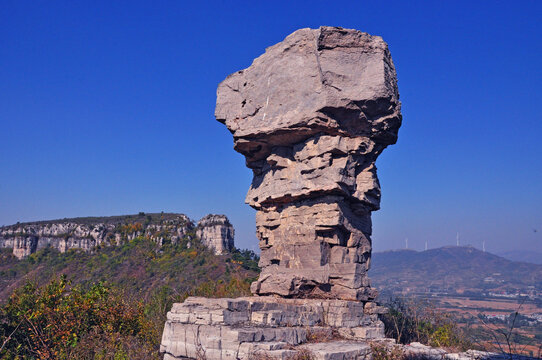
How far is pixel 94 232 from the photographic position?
2420 inches

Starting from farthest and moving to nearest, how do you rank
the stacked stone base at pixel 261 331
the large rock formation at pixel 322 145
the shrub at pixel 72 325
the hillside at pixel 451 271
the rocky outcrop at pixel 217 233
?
the hillside at pixel 451 271, the rocky outcrop at pixel 217 233, the large rock formation at pixel 322 145, the shrub at pixel 72 325, the stacked stone base at pixel 261 331

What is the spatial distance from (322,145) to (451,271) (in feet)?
204

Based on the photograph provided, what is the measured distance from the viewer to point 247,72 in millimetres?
12875

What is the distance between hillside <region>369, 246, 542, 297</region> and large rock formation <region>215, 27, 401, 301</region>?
34.2 m

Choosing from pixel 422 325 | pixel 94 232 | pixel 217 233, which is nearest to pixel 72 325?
pixel 422 325

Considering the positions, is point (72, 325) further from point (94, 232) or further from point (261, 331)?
point (94, 232)

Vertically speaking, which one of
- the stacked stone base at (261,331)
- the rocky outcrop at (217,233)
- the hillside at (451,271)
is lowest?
the hillside at (451,271)

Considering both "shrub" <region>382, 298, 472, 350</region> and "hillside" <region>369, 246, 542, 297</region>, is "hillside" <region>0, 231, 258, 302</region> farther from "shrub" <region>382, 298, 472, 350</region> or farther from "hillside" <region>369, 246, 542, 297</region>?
"shrub" <region>382, 298, 472, 350</region>

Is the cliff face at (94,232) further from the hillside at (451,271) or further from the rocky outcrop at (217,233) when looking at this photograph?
the hillside at (451,271)

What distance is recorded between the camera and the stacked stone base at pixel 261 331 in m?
7.86

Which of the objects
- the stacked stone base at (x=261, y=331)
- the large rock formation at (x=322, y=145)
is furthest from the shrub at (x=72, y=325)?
the large rock formation at (x=322, y=145)

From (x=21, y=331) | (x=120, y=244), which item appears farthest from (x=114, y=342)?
(x=120, y=244)

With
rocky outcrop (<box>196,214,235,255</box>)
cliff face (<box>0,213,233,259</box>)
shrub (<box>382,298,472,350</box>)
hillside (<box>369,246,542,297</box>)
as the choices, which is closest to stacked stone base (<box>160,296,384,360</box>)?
shrub (<box>382,298,472,350</box>)

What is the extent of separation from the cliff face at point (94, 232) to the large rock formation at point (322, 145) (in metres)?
40.8
